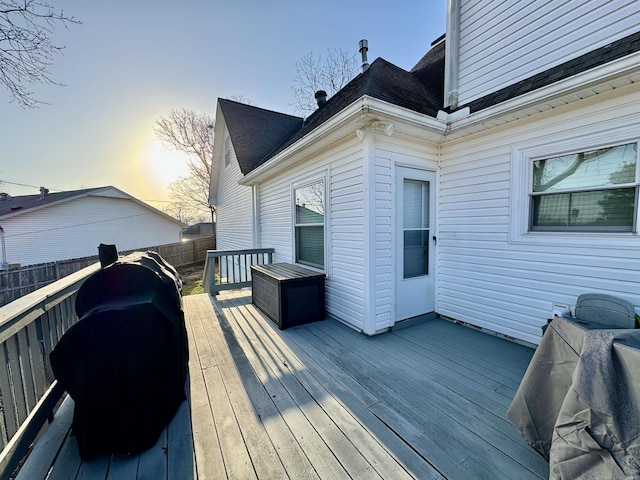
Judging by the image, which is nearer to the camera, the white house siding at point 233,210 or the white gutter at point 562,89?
the white gutter at point 562,89

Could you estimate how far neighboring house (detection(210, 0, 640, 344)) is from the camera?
7.77 feet

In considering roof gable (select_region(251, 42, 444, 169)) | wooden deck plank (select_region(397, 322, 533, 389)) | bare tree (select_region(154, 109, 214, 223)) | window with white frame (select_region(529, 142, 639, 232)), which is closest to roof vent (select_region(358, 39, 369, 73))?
roof gable (select_region(251, 42, 444, 169))

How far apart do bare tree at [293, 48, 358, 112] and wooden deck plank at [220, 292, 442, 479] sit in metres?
10.8

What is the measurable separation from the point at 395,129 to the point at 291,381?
3.08m

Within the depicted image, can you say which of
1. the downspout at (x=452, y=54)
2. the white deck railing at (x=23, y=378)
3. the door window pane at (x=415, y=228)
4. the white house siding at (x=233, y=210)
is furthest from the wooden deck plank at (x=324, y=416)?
the white house siding at (x=233, y=210)

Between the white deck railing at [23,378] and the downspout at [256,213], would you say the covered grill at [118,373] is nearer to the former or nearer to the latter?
the white deck railing at [23,378]

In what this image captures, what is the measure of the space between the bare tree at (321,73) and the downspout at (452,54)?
8.02 m

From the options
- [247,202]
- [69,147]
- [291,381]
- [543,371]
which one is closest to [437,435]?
[543,371]

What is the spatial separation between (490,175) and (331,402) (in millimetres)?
3165

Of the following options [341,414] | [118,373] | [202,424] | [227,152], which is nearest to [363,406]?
[341,414]

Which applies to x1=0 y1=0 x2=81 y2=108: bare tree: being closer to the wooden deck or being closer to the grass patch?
the wooden deck

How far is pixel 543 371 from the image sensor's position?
1511 millimetres

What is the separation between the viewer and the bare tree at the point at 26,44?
10.5 feet

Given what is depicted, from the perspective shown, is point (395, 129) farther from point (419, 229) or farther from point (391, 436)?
point (391, 436)
